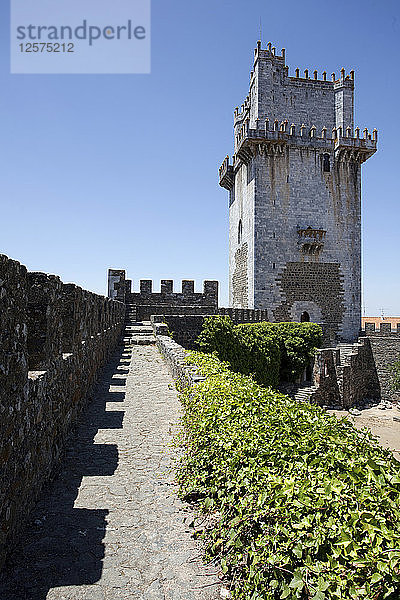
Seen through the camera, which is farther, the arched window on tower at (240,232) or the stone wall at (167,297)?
the arched window on tower at (240,232)

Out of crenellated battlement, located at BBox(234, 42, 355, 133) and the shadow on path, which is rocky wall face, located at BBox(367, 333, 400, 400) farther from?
the shadow on path

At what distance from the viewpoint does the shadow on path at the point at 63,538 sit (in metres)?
2.71

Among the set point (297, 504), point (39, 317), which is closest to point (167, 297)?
point (39, 317)

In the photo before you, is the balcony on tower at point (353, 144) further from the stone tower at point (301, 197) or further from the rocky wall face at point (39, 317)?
the rocky wall face at point (39, 317)

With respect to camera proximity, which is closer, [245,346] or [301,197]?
[245,346]

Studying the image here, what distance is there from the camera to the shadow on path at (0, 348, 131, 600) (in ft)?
8.87

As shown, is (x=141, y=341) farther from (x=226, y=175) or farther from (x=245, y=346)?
(x=226, y=175)

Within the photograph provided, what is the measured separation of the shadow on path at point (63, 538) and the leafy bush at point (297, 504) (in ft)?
2.64

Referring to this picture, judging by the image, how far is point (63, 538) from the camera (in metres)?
3.19

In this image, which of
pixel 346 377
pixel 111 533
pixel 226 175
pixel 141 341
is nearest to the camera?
pixel 111 533

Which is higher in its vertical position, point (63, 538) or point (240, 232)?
point (240, 232)

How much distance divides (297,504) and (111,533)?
1.61m

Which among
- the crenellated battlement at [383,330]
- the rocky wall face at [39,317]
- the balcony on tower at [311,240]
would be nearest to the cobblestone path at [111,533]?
the rocky wall face at [39,317]

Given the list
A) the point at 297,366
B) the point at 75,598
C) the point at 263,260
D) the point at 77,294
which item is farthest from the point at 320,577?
the point at 263,260
